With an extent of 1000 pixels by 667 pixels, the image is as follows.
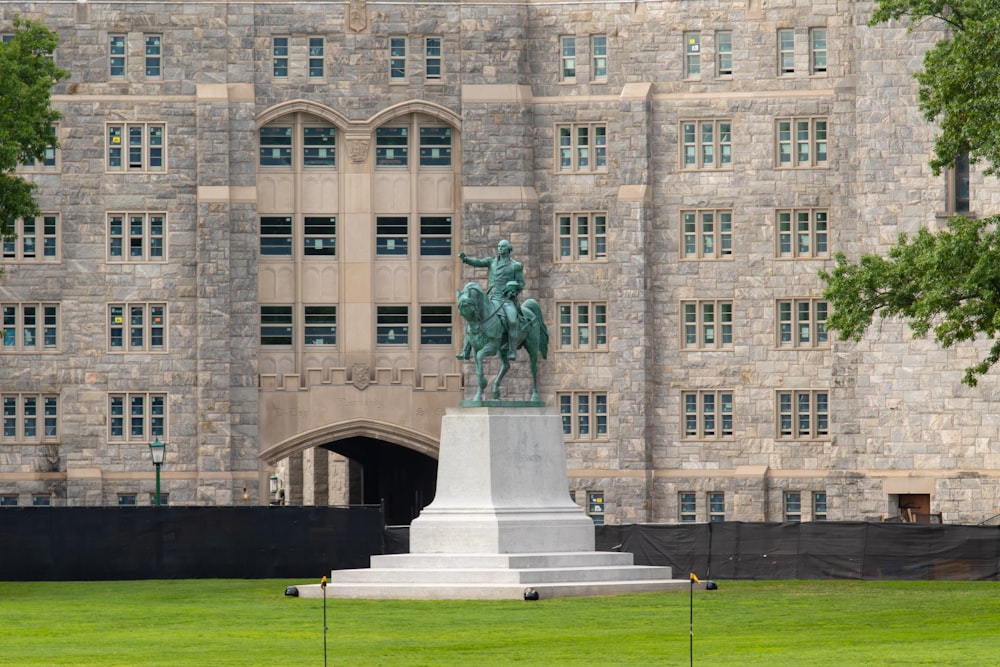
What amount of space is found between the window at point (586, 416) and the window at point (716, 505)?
3.91m

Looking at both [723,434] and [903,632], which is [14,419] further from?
[903,632]

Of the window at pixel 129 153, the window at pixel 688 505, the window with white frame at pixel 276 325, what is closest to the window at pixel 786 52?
the window at pixel 688 505

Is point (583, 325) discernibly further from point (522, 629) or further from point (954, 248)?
point (522, 629)

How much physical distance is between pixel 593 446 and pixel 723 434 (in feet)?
13.5

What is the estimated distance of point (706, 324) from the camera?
70.6 meters

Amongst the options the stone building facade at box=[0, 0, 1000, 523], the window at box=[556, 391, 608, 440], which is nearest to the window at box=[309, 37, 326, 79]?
the stone building facade at box=[0, 0, 1000, 523]

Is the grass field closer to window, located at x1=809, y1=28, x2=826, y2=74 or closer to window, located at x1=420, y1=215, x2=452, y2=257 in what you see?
window, located at x1=420, y1=215, x2=452, y2=257

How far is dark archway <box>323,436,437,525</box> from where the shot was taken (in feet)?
259

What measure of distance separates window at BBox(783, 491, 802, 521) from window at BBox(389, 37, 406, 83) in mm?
17822

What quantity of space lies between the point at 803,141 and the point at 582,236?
757 centimetres

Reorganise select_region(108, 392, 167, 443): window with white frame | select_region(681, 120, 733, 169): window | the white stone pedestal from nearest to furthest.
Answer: the white stone pedestal < select_region(108, 392, 167, 443): window with white frame < select_region(681, 120, 733, 169): window

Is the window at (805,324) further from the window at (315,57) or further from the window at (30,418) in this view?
the window at (30,418)

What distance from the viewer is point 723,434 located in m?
70.2

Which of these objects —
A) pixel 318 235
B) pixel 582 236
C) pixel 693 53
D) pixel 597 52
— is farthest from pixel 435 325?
pixel 693 53
